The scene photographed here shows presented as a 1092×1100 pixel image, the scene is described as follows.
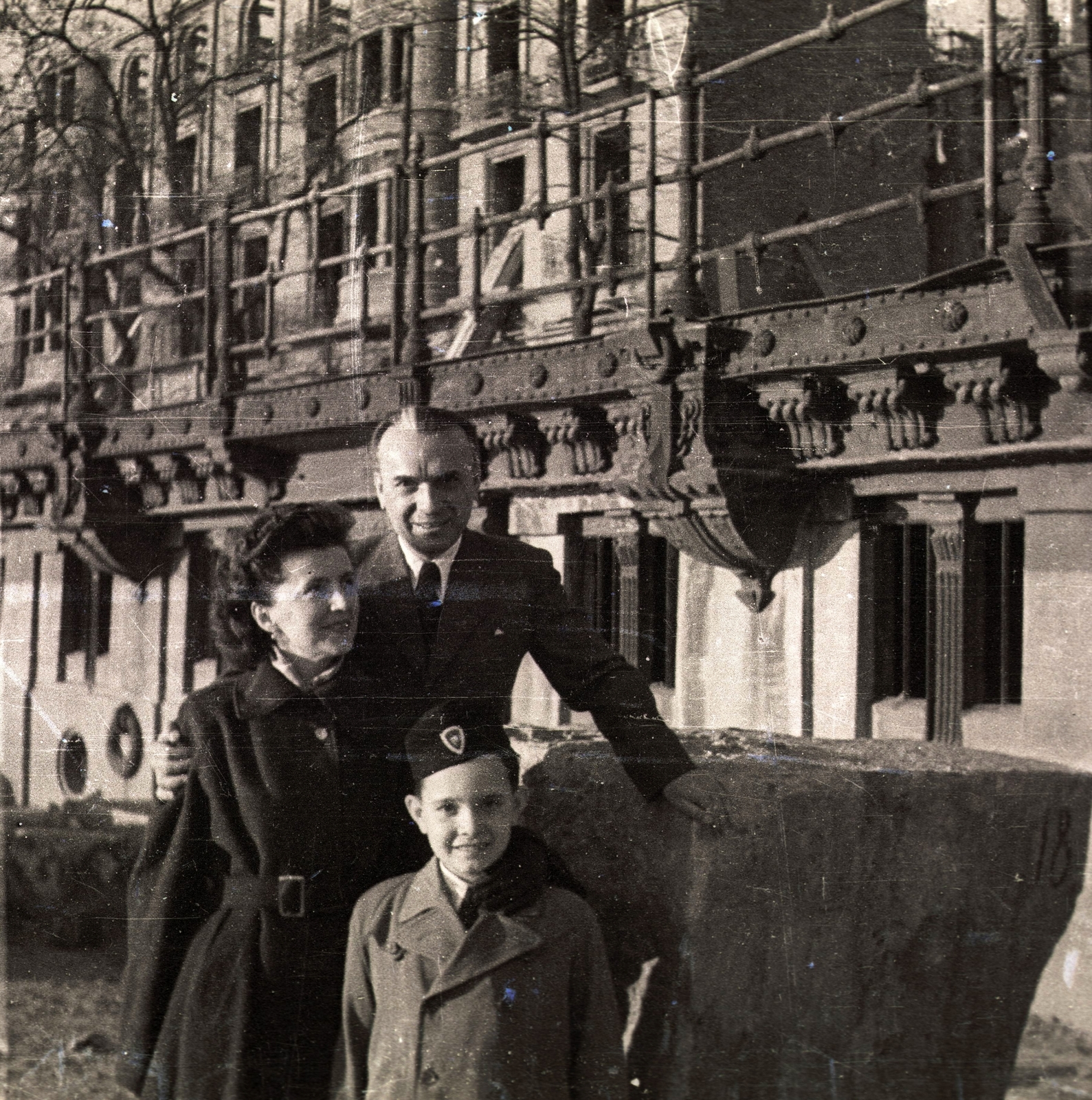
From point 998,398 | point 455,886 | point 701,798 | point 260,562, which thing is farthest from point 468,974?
point 998,398

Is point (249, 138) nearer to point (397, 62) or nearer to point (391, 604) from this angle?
point (397, 62)

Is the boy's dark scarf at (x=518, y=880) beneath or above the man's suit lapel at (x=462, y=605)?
beneath

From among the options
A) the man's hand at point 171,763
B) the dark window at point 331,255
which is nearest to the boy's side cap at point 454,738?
the man's hand at point 171,763

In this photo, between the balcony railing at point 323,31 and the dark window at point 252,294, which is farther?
the dark window at point 252,294

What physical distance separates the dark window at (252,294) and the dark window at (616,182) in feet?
2.87

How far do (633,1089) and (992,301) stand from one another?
72.7 inches

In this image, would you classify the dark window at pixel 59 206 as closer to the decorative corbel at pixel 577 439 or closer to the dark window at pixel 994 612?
the decorative corbel at pixel 577 439

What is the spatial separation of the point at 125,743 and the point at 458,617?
3.03 ft

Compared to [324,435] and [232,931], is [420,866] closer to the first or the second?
[232,931]

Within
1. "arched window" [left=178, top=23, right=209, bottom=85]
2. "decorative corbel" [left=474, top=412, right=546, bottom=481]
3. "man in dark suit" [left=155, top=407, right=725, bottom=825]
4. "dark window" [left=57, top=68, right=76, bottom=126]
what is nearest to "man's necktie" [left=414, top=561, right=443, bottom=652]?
"man in dark suit" [left=155, top=407, right=725, bottom=825]

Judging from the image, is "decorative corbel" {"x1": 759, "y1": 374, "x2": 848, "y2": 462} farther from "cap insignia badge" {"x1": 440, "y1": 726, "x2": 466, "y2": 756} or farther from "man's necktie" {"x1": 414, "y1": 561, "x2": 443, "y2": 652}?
"cap insignia badge" {"x1": 440, "y1": 726, "x2": 466, "y2": 756}

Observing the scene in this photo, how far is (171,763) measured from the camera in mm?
3002

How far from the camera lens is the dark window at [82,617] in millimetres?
3309

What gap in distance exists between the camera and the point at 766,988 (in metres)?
2.77
